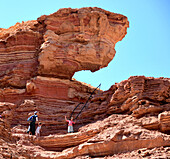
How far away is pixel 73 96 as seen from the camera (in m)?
21.5

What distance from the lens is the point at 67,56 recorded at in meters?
22.3

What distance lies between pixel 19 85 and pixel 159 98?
1090 centimetres

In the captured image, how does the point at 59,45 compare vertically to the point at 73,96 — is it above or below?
above

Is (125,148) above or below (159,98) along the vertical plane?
below

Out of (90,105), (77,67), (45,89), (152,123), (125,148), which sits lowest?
(125,148)

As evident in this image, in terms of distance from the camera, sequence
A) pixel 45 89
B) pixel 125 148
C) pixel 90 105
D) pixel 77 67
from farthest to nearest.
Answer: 1. pixel 77 67
2. pixel 45 89
3. pixel 90 105
4. pixel 125 148

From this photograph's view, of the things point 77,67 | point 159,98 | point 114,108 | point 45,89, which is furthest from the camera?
point 77,67

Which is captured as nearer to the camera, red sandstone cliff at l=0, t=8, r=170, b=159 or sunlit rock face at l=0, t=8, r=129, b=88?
red sandstone cliff at l=0, t=8, r=170, b=159

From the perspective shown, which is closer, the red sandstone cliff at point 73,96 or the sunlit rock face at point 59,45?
the red sandstone cliff at point 73,96

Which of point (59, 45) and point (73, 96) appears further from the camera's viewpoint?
point (59, 45)

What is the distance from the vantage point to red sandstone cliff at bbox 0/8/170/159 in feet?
44.2

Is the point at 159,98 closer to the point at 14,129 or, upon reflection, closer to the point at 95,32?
the point at 14,129

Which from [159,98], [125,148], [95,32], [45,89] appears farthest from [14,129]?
[95,32]

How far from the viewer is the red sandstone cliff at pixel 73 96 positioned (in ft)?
44.2
